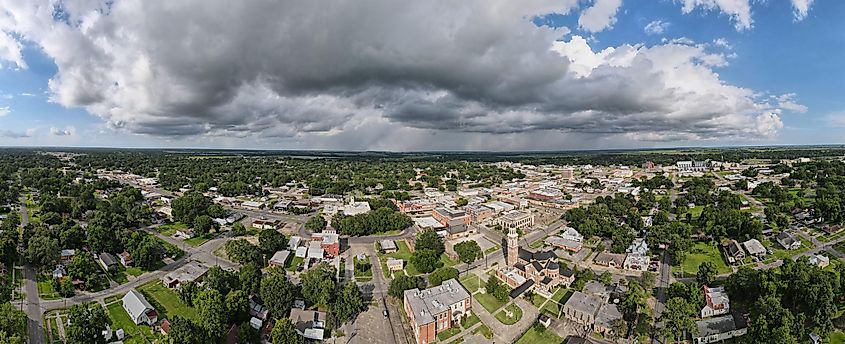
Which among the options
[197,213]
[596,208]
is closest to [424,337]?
[596,208]

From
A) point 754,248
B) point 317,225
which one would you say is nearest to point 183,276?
point 317,225

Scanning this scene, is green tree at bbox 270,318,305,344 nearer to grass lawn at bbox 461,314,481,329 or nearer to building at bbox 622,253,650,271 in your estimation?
grass lawn at bbox 461,314,481,329

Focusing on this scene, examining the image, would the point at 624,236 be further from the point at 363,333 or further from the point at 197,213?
the point at 197,213

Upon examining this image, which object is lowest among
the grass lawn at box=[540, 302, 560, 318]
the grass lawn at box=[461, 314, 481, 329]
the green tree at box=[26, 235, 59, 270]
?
the grass lawn at box=[461, 314, 481, 329]

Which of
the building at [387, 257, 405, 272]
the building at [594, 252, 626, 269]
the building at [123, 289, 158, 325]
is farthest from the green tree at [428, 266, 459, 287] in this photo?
the building at [123, 289, 158, 325]

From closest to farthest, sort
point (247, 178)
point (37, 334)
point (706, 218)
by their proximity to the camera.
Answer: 1. point (37, 334)
2. point (706, 218)
3. point (247, 178)
